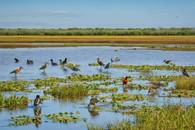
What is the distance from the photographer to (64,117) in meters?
16.9

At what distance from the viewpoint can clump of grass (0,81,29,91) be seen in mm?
23000

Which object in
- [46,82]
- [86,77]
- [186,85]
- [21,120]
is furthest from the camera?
[86,77]

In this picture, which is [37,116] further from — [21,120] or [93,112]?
[93,112]

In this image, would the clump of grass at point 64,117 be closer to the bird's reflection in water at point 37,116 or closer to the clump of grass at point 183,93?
the bird's reflection in water at point 37,116

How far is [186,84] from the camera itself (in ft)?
76.1

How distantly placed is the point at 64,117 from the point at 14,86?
7242mm

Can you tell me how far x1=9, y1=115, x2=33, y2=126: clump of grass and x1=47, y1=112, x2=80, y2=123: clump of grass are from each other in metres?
0.72

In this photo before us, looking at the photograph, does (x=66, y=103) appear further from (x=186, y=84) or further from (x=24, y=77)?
(x=24, y=77)

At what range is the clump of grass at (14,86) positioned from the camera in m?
23.0

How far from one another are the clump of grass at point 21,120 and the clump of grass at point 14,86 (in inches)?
248

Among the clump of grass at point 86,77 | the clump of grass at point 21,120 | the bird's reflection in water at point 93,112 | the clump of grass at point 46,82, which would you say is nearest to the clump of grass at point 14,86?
the clump of grass at point 46,82

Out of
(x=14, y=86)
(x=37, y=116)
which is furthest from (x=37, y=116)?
(x=14, y=86)

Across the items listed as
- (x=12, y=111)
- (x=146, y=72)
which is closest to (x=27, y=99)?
(x=12, y=111)

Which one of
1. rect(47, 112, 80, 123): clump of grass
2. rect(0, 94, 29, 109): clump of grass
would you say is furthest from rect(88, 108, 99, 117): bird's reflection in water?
rect(0, 94, 29, 109): clump of grass
